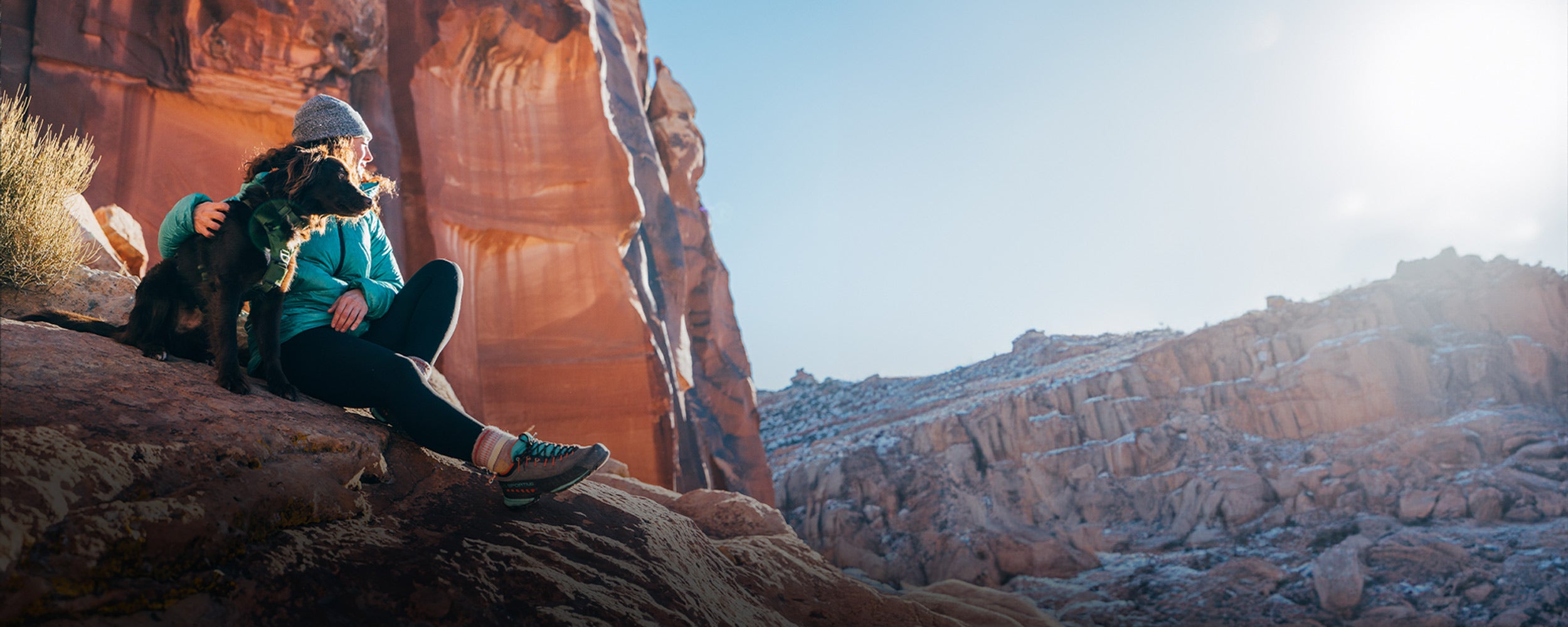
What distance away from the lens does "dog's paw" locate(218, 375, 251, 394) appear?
2.79 m

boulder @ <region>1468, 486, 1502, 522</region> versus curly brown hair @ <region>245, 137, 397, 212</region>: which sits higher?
curly brown hair @ <region>245, 137, 397, 212</region>

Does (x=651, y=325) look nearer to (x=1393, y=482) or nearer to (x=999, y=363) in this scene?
(x=1393, y=482)

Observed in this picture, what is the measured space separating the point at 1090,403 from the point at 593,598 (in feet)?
115

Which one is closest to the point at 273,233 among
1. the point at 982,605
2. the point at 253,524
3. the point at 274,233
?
the point at 274,233

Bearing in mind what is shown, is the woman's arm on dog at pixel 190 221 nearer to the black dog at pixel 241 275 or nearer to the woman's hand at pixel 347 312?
the black dog at pixel 241 275

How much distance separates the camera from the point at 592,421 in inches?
481

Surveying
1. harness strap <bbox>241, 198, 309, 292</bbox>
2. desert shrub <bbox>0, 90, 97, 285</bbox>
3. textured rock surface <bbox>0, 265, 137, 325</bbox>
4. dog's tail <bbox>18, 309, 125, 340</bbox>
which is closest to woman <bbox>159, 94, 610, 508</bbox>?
harness strap <bbox>241, 198, 309, 292</bbox>

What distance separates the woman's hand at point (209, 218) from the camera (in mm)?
2785

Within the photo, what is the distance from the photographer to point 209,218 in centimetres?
279

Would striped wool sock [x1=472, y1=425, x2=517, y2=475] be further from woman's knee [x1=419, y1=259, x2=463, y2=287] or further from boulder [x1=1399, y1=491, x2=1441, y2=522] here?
boulder [x1=1399, y1=491, x2=1441, y2=522]

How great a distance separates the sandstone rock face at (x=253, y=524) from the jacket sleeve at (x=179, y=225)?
384 millimetres

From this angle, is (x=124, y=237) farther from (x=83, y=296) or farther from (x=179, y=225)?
(x=179, y=225)

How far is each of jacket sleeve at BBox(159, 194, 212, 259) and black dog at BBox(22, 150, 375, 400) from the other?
3 cm

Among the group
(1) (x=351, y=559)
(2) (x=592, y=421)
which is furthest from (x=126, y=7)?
(1) (x=351, y=559)
